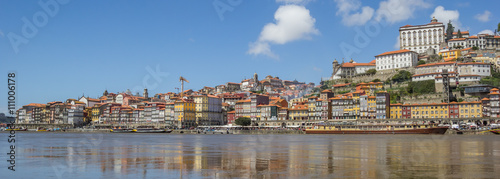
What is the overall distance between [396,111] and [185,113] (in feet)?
176

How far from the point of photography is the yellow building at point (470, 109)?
90.1 meters

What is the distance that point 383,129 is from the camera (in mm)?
83438

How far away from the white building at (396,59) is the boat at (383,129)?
40734 mm

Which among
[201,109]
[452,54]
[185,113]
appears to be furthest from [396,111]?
[185,113]

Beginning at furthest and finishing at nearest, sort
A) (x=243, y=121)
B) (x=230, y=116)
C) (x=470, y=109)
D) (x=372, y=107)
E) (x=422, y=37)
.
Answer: (x=422, y=37), (x=230, y=116), (x=243, y=121), (x=372, y=107), (x=470, y=109)

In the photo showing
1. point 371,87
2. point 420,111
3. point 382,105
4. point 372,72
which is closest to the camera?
point 420,111

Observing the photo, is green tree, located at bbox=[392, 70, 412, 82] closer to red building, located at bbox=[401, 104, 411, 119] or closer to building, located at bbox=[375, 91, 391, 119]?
building, located at bbox=[375, 91, 391, 119]

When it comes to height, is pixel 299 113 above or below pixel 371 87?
below

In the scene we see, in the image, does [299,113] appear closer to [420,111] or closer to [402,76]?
[402,76]

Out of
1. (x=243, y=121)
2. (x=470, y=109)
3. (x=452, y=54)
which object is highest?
(x=452, y=54)

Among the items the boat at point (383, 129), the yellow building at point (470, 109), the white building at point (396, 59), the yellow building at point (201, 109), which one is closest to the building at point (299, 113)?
the boat at point (383, 129)

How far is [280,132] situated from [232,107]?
162 feet

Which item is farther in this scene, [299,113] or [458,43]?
[458,43]

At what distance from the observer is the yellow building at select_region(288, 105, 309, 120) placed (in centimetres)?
11219
